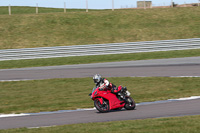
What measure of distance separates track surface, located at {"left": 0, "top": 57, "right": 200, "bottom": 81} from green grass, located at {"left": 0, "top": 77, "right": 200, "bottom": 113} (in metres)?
1.61

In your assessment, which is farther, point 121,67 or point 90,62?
point 90,62

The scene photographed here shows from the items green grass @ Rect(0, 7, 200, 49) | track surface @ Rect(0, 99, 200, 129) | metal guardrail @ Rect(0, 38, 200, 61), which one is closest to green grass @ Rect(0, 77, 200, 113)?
track surface @ Rect(0, 99, 200, 129)

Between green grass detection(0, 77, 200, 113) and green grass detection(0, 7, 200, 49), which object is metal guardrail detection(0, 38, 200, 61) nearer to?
green grass detection(0, 7, 200, 49)

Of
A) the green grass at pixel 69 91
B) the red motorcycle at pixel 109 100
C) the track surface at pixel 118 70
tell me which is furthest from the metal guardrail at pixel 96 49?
the red motorcycle at pixel 109 100

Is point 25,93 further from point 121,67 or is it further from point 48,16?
point 48,16

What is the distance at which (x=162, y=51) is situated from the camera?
2836 cm

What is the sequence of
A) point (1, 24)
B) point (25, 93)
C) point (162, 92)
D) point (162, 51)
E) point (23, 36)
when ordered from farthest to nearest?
point (1, 24) < point (23, 36) < point (162, 51) < point (25, 93) < point (162, 92)

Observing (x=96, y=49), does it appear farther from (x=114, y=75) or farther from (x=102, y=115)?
(x=102, y=115)

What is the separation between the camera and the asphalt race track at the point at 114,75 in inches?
396

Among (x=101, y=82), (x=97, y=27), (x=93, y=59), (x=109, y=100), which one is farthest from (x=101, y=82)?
(x=97, y=27)

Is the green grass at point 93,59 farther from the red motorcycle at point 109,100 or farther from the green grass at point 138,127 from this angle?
the green grass at point 138,127

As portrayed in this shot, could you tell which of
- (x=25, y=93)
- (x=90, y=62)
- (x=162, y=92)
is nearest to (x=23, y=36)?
(x=90, y=62)

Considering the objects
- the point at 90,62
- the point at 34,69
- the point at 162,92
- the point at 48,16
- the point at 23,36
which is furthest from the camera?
the point at 48,16

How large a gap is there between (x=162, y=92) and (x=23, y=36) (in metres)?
21.4
